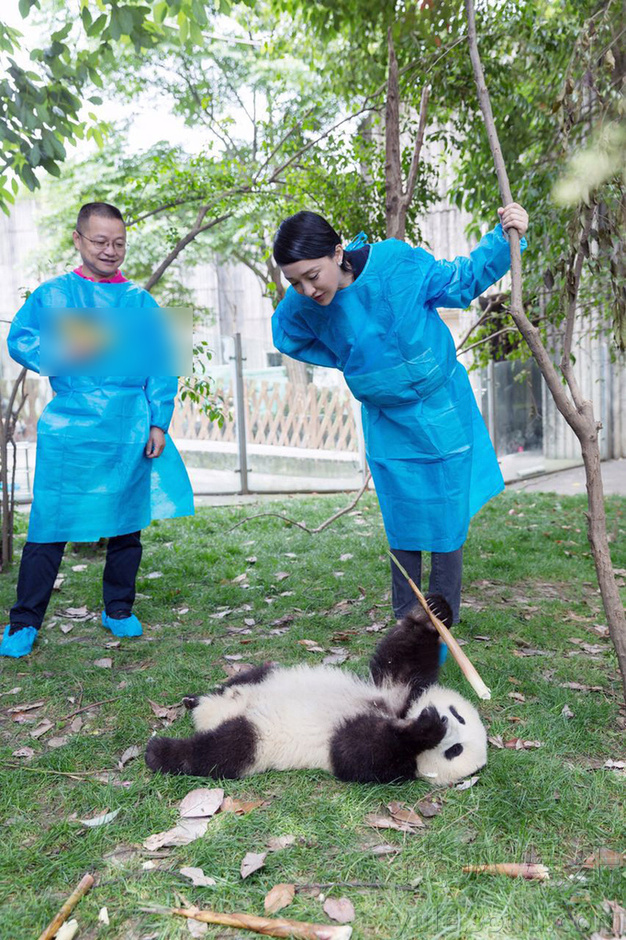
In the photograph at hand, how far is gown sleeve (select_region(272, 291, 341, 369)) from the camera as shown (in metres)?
2.91

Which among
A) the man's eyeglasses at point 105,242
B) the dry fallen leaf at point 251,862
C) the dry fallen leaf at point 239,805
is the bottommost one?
the dry fallen leaf at point 251,862

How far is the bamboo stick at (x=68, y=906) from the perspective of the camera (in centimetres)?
168

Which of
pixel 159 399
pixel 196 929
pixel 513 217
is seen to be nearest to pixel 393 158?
pixel 159 399

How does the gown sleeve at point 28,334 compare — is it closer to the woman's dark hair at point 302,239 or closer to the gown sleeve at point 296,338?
the gown sleeve at point 296,338

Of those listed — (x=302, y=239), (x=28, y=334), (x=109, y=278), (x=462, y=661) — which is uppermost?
(x=109, y=278)

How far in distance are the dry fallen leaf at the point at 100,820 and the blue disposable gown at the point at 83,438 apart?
1.47 m

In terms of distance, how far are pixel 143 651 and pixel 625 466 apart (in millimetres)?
8486

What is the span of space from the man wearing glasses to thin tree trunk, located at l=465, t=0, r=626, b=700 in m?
1.72

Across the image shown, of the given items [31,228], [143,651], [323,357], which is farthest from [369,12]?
[31,228]

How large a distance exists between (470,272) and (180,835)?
1.97 metres

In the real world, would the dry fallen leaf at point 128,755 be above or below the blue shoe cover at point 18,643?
below

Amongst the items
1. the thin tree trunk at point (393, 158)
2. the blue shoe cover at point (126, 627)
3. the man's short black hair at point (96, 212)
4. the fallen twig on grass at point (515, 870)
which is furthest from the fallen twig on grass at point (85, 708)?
the thin tree trunk at point (393, 158)

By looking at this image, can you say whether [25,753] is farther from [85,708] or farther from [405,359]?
[405,359]

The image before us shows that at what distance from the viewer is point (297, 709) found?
94.9 inches
